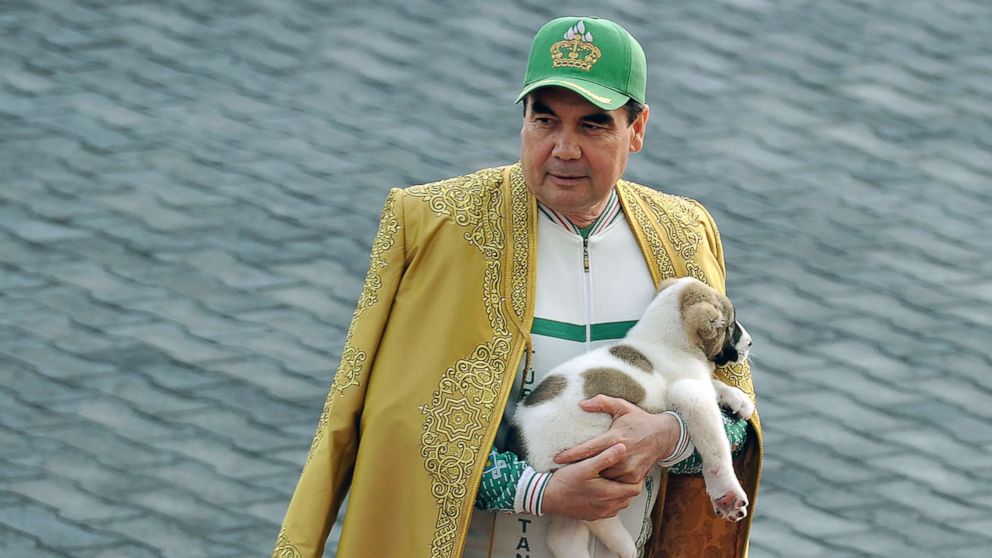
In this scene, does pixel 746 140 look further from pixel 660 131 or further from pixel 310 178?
pixel 310 178

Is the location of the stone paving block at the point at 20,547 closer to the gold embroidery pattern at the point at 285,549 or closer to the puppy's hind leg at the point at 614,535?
the gold embroidery pattern at the point at 285,549

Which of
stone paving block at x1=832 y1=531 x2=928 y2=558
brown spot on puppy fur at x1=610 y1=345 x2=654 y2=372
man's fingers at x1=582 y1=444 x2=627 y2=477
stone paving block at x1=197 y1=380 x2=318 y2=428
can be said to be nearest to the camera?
man's fingers at x1=582 y1=444 x2=627 y2=477

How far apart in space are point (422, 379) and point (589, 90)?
1.66 ft

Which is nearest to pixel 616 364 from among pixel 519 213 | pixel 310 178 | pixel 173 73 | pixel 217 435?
pixel 519 213

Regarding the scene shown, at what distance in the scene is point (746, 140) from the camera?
4984 millimetres

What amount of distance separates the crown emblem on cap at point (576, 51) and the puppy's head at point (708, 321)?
0.38 m

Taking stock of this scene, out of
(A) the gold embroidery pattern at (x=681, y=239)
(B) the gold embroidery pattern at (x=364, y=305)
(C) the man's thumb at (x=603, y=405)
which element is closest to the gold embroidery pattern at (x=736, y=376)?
(A) the gold embroidery pattern at (x=681, y=239)

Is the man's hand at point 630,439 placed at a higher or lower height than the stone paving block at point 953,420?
lower

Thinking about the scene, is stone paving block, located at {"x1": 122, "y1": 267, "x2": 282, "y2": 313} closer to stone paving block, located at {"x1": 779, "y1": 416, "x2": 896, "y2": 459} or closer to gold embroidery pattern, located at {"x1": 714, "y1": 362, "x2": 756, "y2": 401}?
stone paving block, located at {"x1": 779, "y1": 416, "x2": 896, "y2": 459}

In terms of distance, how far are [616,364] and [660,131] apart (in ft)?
8.53

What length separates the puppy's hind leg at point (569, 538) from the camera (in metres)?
2.40

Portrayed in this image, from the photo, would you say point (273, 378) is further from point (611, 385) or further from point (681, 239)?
point (611, 385)

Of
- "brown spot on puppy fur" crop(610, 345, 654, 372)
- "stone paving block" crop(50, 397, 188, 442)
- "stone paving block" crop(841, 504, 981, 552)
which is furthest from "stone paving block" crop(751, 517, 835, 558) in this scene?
"brown spot on puppy fur" crop(610, 345, 654, 372)

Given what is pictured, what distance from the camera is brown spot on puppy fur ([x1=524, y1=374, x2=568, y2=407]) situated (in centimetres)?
238
